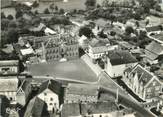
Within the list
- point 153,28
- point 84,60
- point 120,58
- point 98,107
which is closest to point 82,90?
point 98,107

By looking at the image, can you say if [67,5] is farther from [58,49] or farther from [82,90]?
[82,90]

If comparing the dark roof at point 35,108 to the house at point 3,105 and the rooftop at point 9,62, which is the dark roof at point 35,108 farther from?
the rooftop at point 9,62

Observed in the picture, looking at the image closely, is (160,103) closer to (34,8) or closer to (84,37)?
(84,37)

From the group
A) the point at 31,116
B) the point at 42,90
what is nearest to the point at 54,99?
the point at 42,90

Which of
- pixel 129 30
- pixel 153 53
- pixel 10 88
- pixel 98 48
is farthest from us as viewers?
pixel 129 30

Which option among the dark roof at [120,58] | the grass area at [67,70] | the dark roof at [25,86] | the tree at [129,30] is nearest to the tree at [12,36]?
the grass area at [67,70]

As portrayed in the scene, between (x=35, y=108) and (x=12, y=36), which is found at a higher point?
(x=12, y=36)

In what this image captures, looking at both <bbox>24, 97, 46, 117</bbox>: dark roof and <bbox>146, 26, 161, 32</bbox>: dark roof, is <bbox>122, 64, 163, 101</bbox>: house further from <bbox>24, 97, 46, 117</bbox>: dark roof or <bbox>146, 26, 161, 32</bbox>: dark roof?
<bbox>146, 26, 161, 32</bbox>: dark roof

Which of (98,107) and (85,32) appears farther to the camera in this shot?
(85,32)
